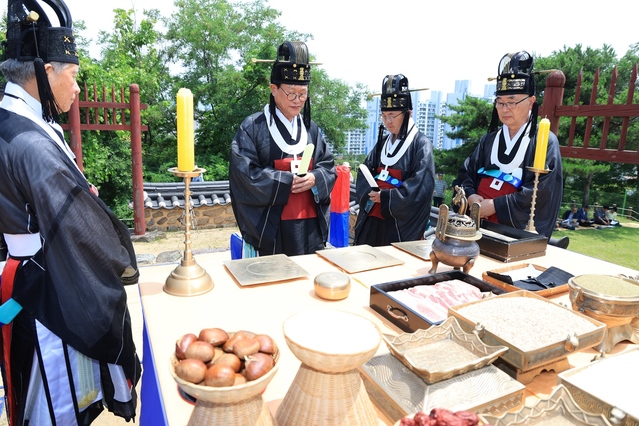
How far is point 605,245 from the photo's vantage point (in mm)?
11633

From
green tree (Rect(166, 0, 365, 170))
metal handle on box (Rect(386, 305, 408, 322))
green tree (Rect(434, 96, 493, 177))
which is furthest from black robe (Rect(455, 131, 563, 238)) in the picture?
green tree (Rect(166, 0, 365, 170))

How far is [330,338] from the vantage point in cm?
105

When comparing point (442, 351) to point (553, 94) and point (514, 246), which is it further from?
point (553, 94)

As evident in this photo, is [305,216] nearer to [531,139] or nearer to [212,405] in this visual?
[531,139]

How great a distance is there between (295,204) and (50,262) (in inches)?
85.1

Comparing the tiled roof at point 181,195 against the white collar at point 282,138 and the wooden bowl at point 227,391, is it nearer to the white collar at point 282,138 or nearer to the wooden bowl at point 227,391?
the white collar at point 282,138

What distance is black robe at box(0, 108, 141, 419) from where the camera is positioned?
1.91m

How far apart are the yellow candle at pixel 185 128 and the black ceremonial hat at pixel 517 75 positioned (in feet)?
9.04

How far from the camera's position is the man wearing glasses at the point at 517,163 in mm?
3549

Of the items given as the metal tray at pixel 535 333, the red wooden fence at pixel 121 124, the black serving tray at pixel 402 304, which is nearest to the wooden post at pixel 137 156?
the red wooden fence at pixel 121 124

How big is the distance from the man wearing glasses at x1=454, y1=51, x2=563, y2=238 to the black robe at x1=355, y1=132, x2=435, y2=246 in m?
Result: 0.46

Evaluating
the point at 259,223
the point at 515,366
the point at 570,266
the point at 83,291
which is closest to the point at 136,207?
the point at 259,223

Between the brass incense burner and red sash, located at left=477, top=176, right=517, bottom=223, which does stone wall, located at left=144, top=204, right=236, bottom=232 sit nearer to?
red sash, located at left=477, top=176, right=517, bottom=223

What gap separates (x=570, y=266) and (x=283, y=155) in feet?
7.77
